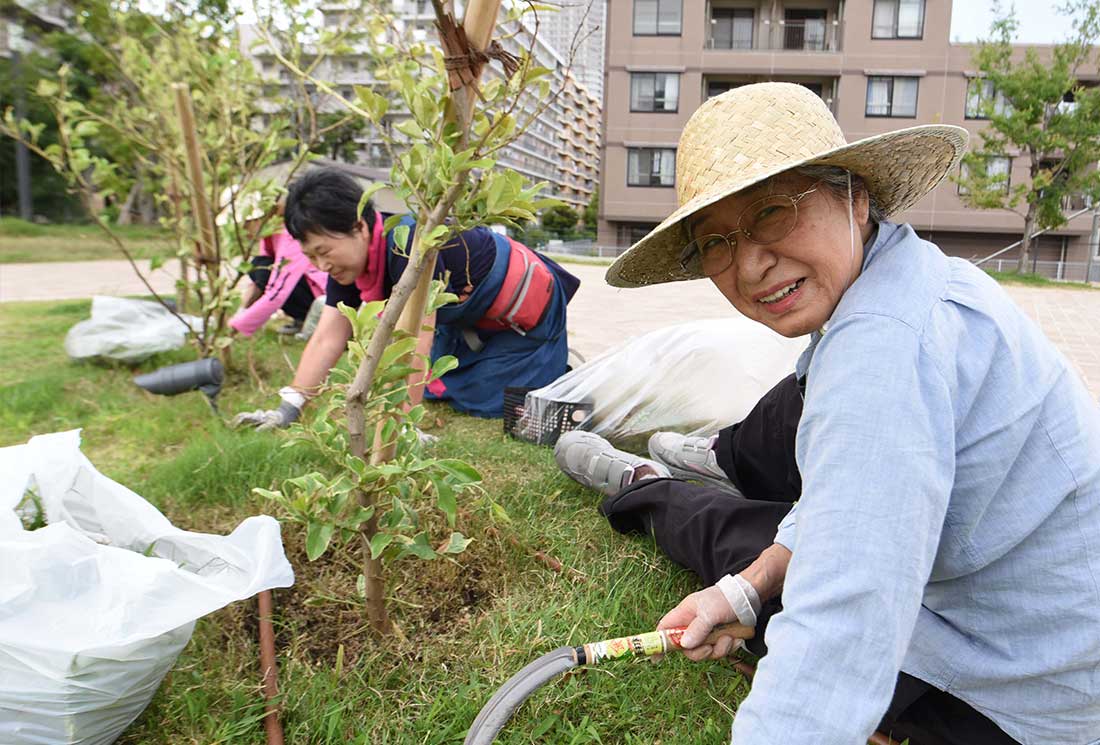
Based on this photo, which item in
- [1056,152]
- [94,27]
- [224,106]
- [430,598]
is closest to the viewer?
[430,598]

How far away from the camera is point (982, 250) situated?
2352 centimetres

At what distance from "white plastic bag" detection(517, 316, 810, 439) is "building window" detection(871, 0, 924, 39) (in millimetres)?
22147

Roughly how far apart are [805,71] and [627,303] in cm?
1655

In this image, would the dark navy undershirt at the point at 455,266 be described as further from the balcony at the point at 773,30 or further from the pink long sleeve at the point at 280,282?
the balcony at the point at 773,30

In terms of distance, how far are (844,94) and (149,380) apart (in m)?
22.4

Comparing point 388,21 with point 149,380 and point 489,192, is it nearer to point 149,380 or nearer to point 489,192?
point 489,192

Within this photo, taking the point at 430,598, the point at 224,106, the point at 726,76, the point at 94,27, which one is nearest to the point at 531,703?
the point at 430,598

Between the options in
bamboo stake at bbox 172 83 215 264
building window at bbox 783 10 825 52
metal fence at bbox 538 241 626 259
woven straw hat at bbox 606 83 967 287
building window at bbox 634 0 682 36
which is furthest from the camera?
metal fence at bbox 538 241 626 259

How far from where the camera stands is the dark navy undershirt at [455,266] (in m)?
2.87

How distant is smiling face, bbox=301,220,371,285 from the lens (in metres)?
2.63

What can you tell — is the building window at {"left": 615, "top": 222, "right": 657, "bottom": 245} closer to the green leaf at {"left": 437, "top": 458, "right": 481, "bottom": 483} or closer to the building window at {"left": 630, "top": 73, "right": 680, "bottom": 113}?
the building window at {"left": 630, "top": 73, "right": 680, "bottom": 113}

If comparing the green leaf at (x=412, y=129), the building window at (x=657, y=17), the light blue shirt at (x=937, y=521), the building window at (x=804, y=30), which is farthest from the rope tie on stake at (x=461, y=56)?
the building window at (x=804, y=30)

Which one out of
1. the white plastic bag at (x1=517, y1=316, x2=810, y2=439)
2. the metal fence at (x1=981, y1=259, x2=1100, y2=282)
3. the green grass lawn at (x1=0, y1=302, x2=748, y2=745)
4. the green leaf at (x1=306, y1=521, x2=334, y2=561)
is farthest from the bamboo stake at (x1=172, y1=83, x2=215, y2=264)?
the metal fence at (x1=981, y1=259, x2=1100, y2=282)

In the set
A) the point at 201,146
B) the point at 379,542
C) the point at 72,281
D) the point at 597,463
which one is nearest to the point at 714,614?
the point at 379,542
